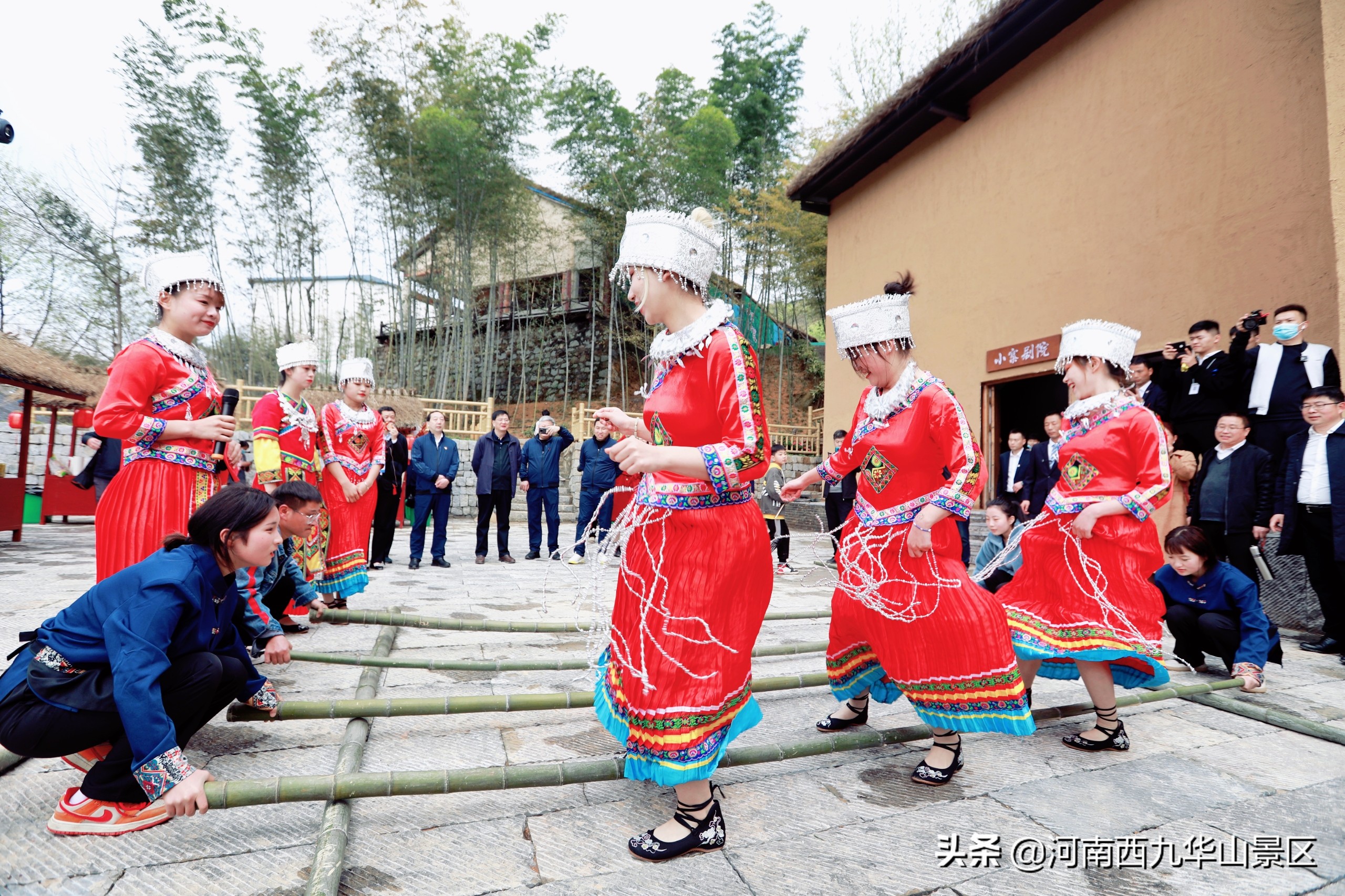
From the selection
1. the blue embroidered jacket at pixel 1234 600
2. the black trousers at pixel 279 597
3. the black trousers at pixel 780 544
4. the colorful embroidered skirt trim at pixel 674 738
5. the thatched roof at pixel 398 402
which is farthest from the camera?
the thatched roof at pixel 398 402

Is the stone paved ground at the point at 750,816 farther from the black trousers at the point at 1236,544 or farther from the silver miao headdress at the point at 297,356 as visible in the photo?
the silver miao headdress at the point at 297,356

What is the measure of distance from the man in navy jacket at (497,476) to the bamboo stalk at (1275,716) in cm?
603

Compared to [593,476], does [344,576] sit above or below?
below

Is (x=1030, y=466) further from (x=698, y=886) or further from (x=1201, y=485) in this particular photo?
(x=698, y=886)

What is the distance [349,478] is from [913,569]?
3573 millimetres

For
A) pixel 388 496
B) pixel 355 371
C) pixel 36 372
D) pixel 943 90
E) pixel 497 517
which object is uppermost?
pixel 943 90

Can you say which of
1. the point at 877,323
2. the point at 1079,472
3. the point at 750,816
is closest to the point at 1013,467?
the point at 1079,472

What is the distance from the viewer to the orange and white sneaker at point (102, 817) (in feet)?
5.49

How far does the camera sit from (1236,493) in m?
4.50

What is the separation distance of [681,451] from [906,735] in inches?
53.8

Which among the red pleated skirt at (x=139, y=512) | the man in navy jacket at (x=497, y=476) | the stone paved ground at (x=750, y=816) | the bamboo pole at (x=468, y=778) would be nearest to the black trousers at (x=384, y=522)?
the man in navy jacket at (x=497, y=476)

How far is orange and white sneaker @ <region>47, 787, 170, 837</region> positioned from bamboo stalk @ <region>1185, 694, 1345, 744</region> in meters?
3.68

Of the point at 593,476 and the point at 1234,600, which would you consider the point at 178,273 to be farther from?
the point at 593,476

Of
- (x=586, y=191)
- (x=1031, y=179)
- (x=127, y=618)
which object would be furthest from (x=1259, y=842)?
(x=586, y=191)
